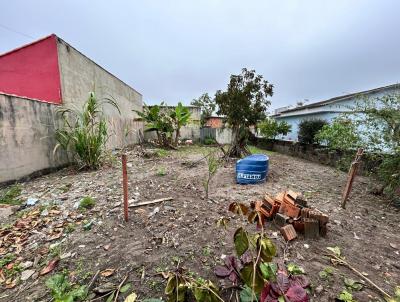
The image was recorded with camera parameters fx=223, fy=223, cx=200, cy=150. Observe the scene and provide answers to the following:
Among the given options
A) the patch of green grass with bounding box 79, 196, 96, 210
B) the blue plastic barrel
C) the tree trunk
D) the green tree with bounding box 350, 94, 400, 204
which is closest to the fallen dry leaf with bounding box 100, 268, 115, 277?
the patch of green grass with bounding box 79, 196, 96, 210

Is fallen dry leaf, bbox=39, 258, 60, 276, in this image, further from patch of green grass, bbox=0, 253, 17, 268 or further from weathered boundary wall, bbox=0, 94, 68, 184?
weathered boundary wall, bbox=0, 94, 68, 184

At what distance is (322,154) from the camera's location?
8.41 metres

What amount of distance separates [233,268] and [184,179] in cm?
337

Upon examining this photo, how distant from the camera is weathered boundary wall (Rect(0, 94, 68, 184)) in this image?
3.93m

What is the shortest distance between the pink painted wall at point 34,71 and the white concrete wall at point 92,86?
171 mm

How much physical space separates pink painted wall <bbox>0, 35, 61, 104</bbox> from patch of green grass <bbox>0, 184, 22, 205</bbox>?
2.41m

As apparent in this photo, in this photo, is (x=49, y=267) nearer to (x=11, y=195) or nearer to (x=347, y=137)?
(x=11, y=195)

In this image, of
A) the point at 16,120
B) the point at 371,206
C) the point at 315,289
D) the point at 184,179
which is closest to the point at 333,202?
the point at 371,206

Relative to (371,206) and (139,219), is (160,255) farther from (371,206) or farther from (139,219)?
(371,206)

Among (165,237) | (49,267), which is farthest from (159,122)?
(49,267)

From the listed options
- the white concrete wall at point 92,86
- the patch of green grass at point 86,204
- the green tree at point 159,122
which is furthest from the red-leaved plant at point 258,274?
the green tree at point 159,122

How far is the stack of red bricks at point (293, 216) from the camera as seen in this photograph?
2471 mm

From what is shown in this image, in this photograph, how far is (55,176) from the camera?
4680 mm

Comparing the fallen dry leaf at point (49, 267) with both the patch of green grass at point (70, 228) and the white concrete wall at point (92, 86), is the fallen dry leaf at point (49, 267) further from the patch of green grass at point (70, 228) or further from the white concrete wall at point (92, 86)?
the white concrete wall at point (92, 86)
